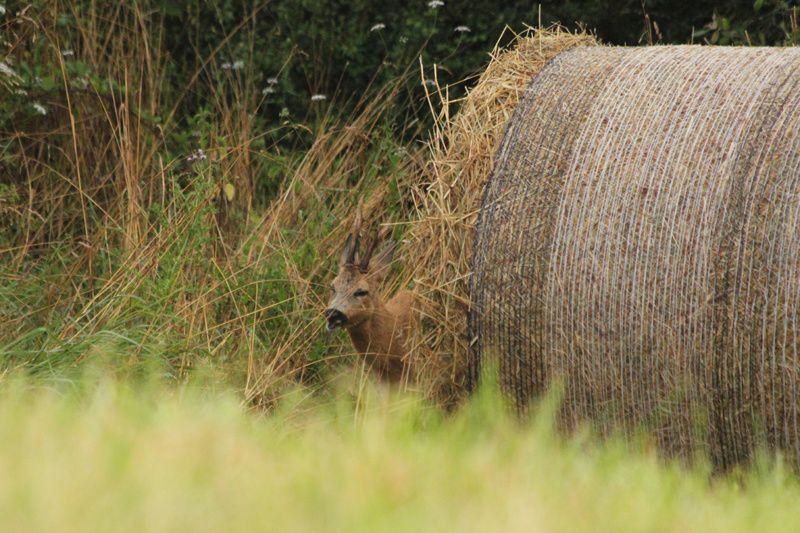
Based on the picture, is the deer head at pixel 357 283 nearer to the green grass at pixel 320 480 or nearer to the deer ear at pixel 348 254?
the deer ear at pixel 348 254

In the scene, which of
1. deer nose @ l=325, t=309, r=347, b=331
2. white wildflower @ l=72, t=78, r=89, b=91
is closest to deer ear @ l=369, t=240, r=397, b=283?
deer nose @ l=325, t=309, r=347, b=331

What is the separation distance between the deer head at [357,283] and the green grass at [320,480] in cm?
194

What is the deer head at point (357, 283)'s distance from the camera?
17.1 feet

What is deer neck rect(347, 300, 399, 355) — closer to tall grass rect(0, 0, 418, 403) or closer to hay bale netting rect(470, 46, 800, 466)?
tall grass rect(0, 0, 418, 403)

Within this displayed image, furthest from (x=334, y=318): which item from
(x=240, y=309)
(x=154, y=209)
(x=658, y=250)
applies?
(x=658, y=250)

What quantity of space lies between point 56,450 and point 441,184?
257 centimetres

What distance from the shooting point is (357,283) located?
5289 mm

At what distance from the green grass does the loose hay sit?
4.90 feet

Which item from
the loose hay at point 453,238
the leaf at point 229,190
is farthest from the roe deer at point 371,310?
the leaf at point 229,190

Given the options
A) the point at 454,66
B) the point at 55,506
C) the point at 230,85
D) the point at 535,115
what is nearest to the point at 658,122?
the point at 535,115

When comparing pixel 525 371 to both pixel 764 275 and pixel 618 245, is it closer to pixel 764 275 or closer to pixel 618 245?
pixel 618 245

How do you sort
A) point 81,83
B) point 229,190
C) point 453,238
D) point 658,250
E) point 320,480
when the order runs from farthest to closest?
point 81,83
point 229,190
point 453,238
point 658,250
point 320,480

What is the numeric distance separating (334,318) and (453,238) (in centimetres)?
69

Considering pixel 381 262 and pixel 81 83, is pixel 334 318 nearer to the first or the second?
pixel 381 262
